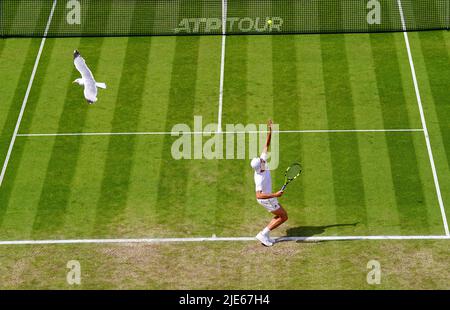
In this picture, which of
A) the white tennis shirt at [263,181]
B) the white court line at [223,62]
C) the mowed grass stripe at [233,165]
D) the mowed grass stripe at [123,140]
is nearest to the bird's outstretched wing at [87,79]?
the mowed grass stripe at [123,140]

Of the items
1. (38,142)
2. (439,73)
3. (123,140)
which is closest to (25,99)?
(38,142)

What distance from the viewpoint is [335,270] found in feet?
89.0

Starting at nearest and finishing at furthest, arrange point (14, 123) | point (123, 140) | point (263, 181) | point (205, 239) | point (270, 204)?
1. point (263, 181)
2. point (270, 204)
3. point (205, 239)
4. point (123, 140)
5. point (14, 123)

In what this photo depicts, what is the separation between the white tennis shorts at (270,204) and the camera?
27453 millimetres

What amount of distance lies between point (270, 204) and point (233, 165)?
4.45 metres

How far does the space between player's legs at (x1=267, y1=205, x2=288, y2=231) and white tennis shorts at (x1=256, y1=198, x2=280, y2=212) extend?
0.16m

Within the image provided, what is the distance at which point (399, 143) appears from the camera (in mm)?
32375

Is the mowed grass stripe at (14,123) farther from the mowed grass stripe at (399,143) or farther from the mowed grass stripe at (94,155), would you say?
the mowed grass stripe at (399,143)

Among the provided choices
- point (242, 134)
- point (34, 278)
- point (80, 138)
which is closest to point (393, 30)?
point (242, 134)

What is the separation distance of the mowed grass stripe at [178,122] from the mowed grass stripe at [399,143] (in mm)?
6209

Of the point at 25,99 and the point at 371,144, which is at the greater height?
the point at 25,99

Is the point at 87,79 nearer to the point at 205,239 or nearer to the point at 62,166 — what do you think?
the point at 62,166

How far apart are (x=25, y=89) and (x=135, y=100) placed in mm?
4007

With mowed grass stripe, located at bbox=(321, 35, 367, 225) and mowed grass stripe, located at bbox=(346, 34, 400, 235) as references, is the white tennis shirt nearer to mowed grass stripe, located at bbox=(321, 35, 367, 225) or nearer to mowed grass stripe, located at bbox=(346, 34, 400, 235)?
mowed grass stripe, located at bbox=(321, 35, 367, 225)
